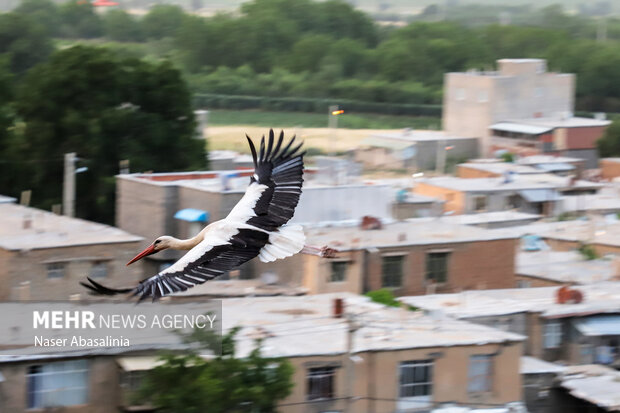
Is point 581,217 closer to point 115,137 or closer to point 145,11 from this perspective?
point 115,137

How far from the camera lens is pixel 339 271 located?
20016mm

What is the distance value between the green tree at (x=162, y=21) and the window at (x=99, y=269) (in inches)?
2727

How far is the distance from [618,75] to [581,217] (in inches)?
1588

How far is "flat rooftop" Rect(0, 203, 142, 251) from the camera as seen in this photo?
1872cm

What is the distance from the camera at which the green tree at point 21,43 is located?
59250 millimetres

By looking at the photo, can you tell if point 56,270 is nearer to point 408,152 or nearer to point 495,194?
point 495,194

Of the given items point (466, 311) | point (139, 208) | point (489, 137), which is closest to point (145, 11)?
point (489, 137)

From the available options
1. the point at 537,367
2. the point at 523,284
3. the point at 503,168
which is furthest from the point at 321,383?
the point at 503,168

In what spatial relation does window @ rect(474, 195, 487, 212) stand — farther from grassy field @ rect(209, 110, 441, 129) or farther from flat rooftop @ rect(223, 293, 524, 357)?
grassy field @ rect(209, 110, 441, 129)

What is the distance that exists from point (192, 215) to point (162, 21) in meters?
70.8

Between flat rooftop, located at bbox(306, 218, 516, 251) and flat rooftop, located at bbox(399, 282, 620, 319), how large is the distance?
1914mm

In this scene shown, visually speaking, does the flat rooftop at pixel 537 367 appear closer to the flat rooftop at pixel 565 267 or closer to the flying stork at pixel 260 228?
the flat rooftop at pixel 565 267

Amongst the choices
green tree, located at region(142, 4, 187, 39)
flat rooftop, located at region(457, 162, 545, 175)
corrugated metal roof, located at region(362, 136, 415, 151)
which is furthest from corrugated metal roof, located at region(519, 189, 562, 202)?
green tree, located at region(142, 4, 187, 39)

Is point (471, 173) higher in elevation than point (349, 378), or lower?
higher
